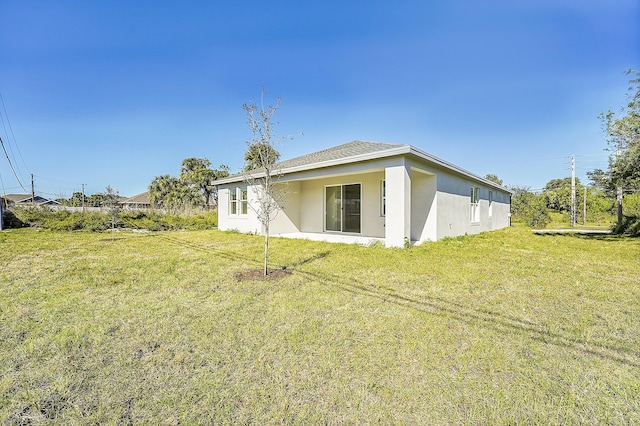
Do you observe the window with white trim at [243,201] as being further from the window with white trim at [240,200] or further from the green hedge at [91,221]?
the green hedge at [91,221]

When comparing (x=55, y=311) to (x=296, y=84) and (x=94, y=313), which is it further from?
(x=296, y=84)

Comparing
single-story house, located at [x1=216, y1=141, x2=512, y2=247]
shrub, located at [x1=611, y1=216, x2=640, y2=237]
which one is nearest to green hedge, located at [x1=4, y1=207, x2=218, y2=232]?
single-story house, located at [x1=216, y1=141, x2=512, y2=247]

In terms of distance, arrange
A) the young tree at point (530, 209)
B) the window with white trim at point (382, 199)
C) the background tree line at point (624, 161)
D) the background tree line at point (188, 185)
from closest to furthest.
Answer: the background tree line at point (624, 161), the window with white trim at point (382, 199), the young tree at point (530, 209), the background tree line at point (188, 185)

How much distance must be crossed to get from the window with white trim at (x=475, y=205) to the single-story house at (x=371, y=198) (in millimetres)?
48

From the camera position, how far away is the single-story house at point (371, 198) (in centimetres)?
762

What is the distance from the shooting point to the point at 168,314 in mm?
3307

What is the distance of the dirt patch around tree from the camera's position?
483cm

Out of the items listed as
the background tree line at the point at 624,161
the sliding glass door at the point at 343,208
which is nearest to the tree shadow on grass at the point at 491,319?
the sliding glass door at the point at 343,208

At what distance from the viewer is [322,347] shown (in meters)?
2.52

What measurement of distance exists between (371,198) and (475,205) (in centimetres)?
607

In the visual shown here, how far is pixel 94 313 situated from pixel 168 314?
37.4 inches

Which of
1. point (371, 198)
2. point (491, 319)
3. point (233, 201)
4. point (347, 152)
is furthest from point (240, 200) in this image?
point (491, 319)

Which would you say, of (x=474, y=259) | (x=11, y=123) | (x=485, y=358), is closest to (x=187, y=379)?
(x=485, y=358)

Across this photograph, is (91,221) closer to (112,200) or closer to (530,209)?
(112,200)
